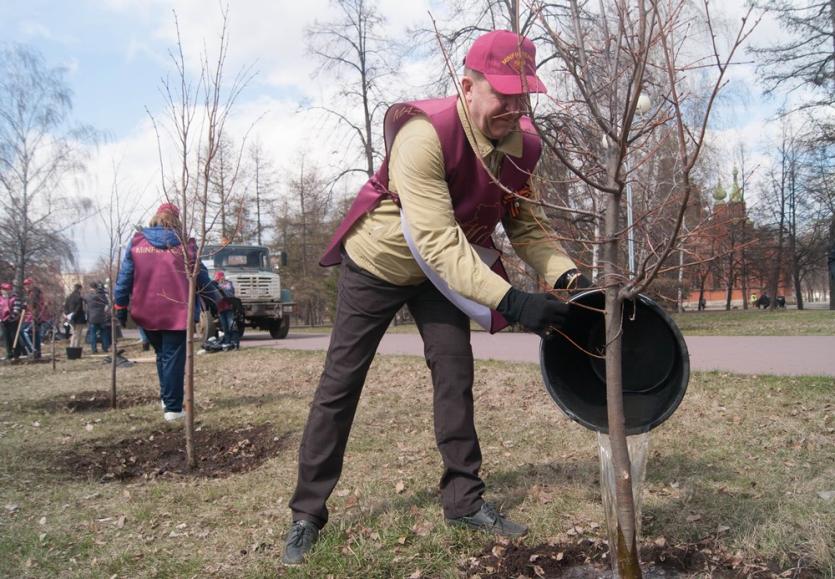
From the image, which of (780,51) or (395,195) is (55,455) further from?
(780,51)

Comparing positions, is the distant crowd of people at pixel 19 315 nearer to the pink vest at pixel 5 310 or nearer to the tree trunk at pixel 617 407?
the pink vest at pixel 5 310

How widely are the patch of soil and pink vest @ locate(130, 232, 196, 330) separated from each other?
182 cm

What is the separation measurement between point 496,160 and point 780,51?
2317 centimetres

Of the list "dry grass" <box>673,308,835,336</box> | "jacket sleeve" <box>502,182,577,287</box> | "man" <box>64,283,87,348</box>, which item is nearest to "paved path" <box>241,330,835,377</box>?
"dry grass" <box>673,308,835,336</box>

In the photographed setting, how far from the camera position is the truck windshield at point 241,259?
17.4 meters

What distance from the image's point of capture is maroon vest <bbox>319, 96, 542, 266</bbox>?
2.59 m

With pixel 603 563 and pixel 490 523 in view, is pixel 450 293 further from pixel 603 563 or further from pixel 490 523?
pixel 603 563

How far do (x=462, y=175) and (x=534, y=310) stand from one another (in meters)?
0.74

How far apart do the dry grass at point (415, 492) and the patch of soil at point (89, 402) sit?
3.19ft

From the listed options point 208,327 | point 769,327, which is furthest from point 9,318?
point 769,327

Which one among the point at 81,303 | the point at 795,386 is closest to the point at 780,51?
the point at 795,386

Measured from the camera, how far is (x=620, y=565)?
2.20 meters

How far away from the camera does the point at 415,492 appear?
3531mm

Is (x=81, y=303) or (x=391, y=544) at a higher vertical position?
(x=81, y=303)
